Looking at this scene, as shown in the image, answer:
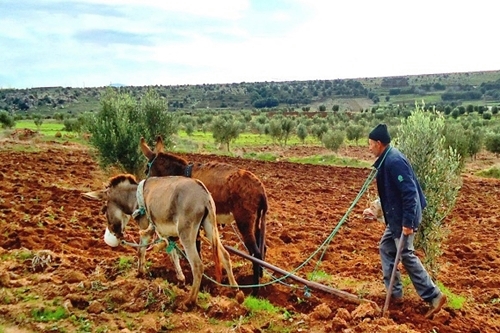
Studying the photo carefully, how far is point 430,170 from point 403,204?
1.64m

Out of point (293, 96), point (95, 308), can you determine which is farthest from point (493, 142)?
point (293, 96)

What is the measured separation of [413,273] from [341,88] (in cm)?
11236

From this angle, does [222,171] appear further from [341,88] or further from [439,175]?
[341,88]

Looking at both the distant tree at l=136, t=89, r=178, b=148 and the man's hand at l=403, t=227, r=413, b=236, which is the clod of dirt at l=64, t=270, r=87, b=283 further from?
the distant tree at l=136, t=89, r=178, b=148

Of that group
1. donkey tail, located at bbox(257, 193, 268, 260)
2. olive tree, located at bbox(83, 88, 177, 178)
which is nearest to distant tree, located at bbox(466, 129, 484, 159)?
olive tree, located at bbox(83, 88, 177, 178)

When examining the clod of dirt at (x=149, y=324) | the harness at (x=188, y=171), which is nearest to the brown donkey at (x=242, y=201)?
the harness at (x=188, y=171)

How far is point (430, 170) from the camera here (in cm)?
798

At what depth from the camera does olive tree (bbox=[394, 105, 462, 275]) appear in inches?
314

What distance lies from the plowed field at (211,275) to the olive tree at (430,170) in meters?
1.06

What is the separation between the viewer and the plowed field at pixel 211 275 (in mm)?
6363

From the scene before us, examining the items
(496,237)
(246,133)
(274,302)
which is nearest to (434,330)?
(274,302)

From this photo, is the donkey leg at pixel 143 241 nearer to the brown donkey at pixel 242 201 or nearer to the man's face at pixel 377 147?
the brown donkey at pixel 242 201

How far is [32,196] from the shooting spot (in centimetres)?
1430

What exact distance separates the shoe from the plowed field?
0.34 ft
